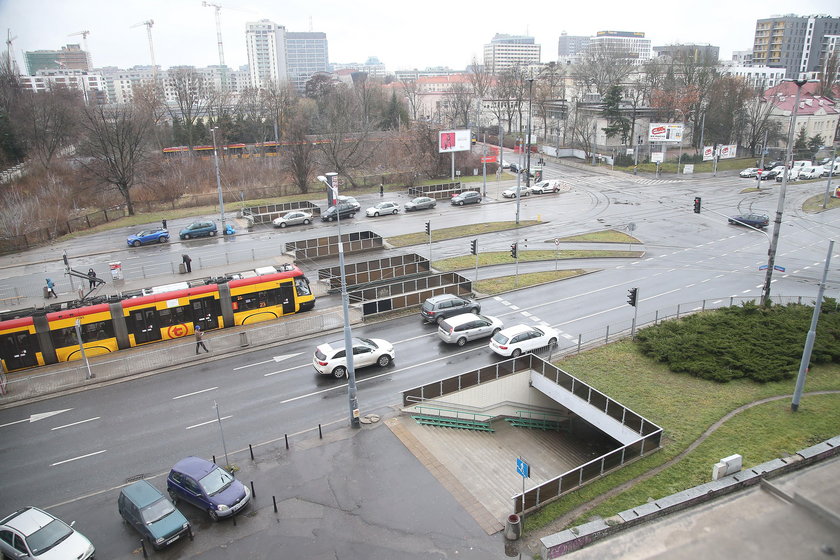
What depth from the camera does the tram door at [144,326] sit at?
26422 mm

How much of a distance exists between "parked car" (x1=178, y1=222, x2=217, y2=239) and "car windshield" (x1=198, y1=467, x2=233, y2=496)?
3568cm

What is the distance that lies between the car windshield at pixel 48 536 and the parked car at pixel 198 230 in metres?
36.4

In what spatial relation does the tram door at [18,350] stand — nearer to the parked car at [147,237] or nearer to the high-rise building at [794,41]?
the parked car at [147,237]

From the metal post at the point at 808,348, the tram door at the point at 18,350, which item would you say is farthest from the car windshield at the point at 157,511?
the metal post at the point at 808,348

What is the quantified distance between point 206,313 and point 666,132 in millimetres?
67606

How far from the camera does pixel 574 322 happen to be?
2855cm

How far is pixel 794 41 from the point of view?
511ft

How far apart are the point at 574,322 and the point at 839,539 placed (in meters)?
23.8

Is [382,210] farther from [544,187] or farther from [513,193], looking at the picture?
[544,187]

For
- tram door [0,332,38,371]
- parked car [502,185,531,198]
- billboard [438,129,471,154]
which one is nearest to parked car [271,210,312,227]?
parked car [502,185,531,198]

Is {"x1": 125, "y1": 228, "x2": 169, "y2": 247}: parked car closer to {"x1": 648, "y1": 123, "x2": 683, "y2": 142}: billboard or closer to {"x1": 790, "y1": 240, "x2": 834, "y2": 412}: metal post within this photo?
{"x1": 790, "y1": 240, "x2": 834, "y2": 412}: metal post

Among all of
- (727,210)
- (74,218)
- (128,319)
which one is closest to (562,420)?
(128,319)

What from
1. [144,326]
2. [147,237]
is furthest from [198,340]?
[147,237]

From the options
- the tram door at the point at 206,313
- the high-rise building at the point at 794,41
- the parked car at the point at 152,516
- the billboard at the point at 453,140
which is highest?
the high-rise building at the point at 794,41
